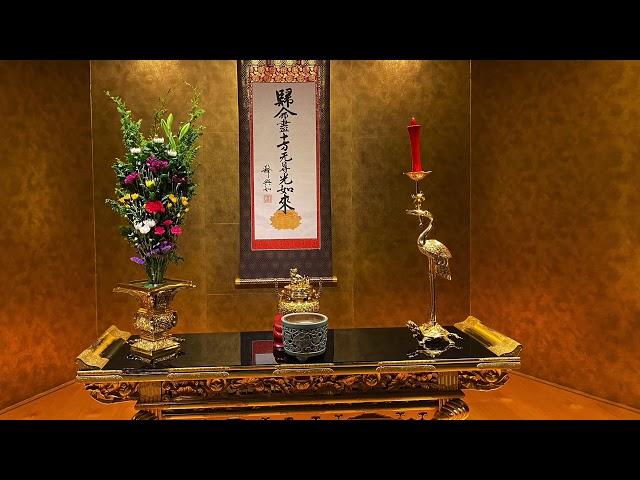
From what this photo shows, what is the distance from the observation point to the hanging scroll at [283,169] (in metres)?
3.81

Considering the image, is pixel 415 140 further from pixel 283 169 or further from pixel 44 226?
pixel 44 226

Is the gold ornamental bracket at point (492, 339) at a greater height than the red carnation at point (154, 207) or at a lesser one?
lesser

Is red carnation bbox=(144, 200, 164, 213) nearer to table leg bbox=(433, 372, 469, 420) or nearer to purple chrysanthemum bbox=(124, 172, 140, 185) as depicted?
purple chrysanthemum bbox=(124, 172, 140, 185)

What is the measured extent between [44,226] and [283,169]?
1726mm

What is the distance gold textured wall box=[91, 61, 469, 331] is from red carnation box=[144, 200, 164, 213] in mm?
1900

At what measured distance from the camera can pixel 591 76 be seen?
3.21 metres

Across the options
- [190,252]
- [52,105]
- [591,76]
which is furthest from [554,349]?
[52,105]

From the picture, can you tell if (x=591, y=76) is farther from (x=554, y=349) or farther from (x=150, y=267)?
(x=150, y=267)

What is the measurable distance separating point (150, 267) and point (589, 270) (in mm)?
2756

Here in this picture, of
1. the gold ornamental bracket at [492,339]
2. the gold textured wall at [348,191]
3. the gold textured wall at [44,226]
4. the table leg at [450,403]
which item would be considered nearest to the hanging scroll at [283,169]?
the gold textured wall at [348,191]

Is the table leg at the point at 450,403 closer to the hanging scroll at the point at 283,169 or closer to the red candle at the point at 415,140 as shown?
the red candle at the point at 415,140

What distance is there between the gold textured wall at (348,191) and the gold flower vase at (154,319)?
1.82 m

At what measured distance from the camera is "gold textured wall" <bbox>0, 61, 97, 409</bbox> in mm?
3221

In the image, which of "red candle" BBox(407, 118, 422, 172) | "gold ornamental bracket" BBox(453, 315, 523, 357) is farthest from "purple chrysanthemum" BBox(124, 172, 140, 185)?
"gold ornamental bracket" BBox(453, 315, 523, 357)
